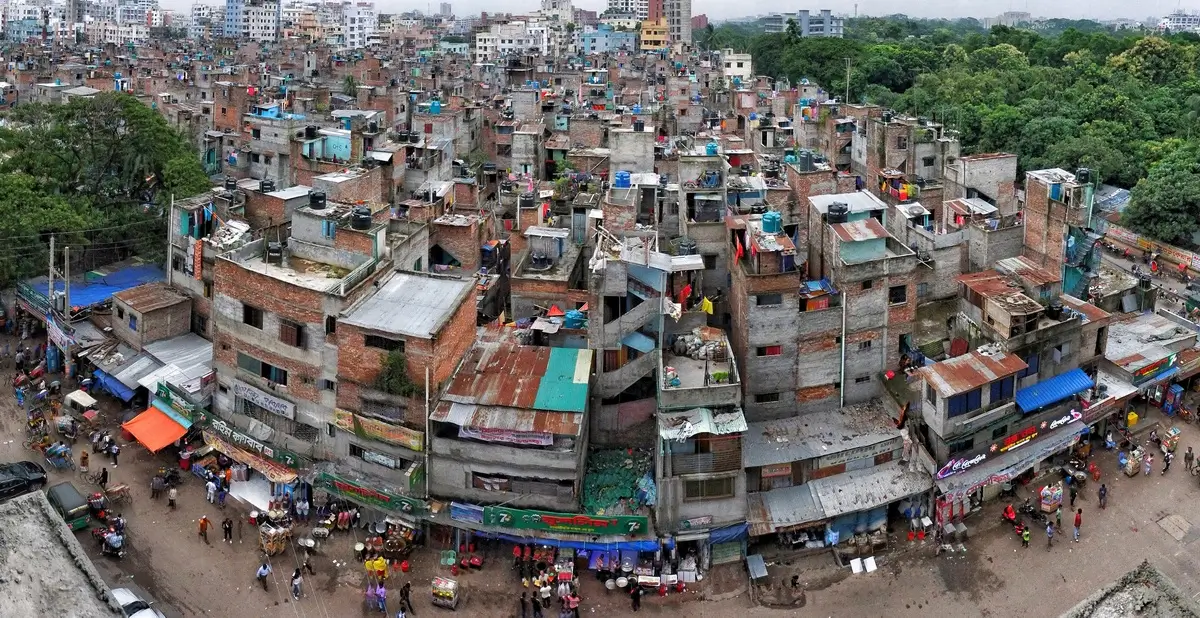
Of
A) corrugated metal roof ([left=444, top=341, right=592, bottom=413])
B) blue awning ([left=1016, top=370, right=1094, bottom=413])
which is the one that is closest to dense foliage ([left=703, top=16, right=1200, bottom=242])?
blue awning ([left=1016, top=370, right=1094, bottom=413])

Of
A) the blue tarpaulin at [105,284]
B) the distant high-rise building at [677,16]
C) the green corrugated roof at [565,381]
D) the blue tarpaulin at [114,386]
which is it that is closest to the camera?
the green corrugated roof at [565,381]

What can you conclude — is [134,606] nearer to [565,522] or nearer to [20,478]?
[20,478]

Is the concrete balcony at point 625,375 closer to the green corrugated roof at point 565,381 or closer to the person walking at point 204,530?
the green corrugated roof at point 565,381

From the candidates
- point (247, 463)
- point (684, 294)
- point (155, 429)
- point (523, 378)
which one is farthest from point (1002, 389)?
point (155, 429)

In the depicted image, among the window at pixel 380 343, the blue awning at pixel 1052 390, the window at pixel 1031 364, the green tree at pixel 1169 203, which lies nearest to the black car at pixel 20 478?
the window at pixel 380 343

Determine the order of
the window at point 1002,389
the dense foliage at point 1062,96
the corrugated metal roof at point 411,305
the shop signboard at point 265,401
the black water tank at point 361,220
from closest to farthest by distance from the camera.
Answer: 1. the corrugated metal roof at point 411,305
2. the window at point 1002,389
3. the shop signboard at point 265,401
4. the black water tank at point 361,220
5. the dense foliage at point 1062,96

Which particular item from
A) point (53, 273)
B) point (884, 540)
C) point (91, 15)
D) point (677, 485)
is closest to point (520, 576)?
point (677, 485)
